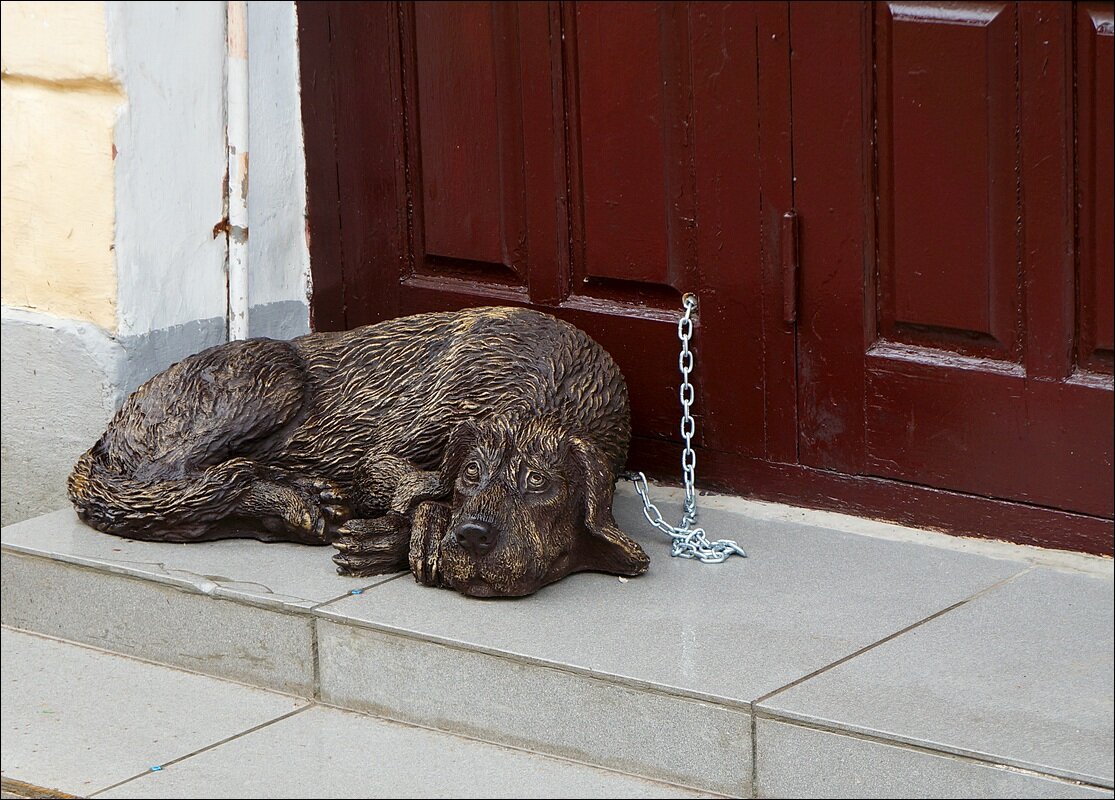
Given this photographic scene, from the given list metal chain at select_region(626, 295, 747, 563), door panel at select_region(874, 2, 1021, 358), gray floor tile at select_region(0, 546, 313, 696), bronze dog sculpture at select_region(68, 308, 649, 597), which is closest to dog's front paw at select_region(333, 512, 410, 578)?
bronze dog sculpture at select_region(68, 308, 649, 597)

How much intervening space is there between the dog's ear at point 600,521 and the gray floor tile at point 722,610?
0.06 metres

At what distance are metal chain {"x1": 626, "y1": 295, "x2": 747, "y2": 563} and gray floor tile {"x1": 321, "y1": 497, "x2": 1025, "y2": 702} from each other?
4 centimetres

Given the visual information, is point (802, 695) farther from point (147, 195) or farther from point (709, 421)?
point (147, 195)

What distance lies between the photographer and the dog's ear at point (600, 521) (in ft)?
13.1

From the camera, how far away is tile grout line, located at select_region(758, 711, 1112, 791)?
3047 mm

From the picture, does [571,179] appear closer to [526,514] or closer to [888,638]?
[526,514]

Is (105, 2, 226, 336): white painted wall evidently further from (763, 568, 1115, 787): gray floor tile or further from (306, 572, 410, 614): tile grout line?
(763, 568, 1115, 787): gray floor tile

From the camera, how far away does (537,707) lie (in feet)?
12.0

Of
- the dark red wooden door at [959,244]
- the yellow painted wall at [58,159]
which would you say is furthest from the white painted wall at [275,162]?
the dark red wooden door at [959,244]

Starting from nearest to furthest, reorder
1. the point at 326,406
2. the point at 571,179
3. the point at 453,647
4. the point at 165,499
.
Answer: the point at 453,647, the point at 165,499, the point at 326,406, the point at 571,179

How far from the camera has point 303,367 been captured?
15.3 feet

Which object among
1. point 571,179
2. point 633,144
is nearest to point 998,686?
point 633,144

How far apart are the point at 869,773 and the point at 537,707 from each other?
2.65 ft

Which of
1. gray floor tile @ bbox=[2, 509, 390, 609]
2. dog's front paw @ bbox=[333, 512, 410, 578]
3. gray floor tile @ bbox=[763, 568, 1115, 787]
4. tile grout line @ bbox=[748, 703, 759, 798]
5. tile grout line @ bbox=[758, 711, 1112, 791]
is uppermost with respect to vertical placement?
dog's front paw @ bbox=[333, 512, 410, 578]
